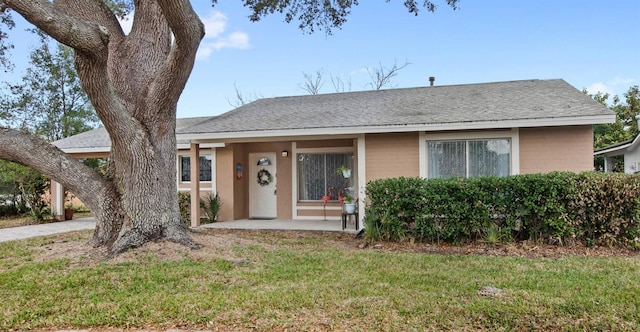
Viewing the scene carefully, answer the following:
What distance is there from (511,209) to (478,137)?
2090 mm

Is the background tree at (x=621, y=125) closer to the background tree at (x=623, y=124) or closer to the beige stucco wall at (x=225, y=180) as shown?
the background tree at (x=623, y=124)

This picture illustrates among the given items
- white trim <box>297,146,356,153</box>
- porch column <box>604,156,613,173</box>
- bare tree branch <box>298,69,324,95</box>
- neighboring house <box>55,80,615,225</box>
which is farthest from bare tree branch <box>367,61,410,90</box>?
white trim <box>297,146,356,153</box>

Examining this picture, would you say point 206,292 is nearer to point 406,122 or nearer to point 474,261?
point 474,261

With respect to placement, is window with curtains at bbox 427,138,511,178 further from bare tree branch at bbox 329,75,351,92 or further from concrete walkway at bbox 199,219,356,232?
bare tree branch at bbox 329,75,351,92

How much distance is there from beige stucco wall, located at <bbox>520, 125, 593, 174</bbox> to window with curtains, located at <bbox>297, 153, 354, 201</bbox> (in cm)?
484

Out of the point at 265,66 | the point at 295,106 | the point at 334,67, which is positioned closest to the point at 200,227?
A: the point at 295,106

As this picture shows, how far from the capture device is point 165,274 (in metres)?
5.18

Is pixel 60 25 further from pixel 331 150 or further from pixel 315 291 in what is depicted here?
pixel 331 150

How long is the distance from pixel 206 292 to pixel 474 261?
4.00 meters

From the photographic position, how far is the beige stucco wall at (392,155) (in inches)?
354

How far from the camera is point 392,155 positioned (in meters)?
9.12

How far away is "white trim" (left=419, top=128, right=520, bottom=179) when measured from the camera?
8414 millimetres

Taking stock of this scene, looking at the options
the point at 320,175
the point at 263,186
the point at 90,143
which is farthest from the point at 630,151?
the point at 90,143

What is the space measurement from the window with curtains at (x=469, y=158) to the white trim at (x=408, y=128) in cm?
67
